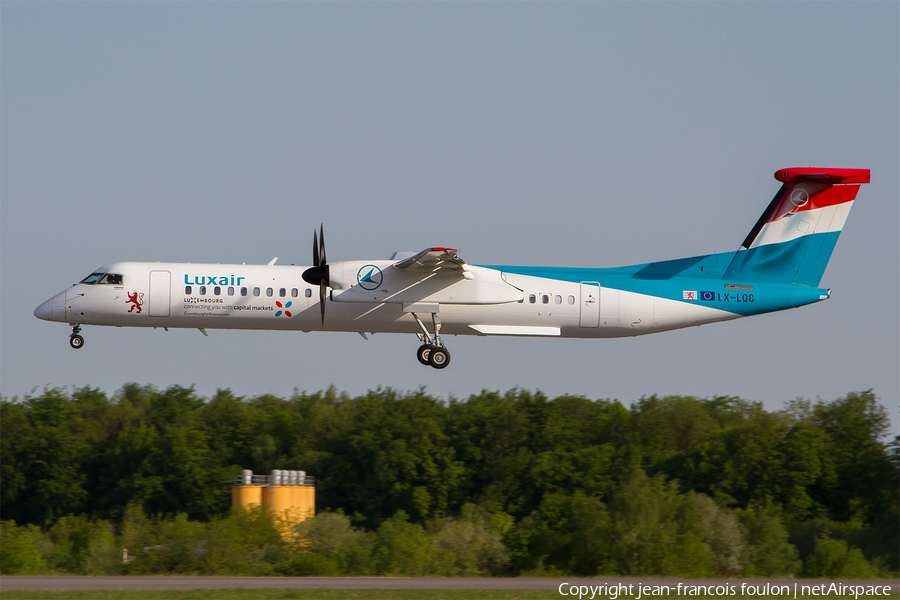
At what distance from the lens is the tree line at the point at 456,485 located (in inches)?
1478

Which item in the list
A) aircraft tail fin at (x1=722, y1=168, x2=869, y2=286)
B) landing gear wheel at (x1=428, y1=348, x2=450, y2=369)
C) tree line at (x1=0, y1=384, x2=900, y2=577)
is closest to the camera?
landing gear wheel at (x1=428, y1=348, x2=450, y2=369)

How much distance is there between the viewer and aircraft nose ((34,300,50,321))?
26.1 m

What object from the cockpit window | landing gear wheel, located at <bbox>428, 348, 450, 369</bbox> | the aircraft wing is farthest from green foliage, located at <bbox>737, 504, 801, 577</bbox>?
the cockpit window

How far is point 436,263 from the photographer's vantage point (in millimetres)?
25031

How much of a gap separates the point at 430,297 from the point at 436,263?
4.10ft

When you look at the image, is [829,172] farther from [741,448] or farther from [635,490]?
[741,448]

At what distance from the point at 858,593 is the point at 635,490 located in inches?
612

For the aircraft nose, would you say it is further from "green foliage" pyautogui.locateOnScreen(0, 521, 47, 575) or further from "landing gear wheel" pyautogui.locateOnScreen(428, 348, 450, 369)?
"green foliage" pyautogui.locateOnScreen(0, 521, 47, 575)

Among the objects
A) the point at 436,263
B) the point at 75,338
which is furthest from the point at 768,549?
the point at 75,338

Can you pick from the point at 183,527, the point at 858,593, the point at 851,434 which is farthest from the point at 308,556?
the point at 851,434

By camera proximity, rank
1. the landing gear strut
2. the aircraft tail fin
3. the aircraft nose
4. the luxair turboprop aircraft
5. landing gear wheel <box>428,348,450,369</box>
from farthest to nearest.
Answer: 1. the aircraft tail fin
2. the landing gear strut
3. the aircraft nose
4. landing gear wheel <box>428,348,450,369</box>
5. the luxair turboprop aircraft

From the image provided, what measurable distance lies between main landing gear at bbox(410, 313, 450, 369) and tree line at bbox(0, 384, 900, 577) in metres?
12.4

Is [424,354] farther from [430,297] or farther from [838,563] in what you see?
[838,563]

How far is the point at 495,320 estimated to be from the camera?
26344 millimetres
